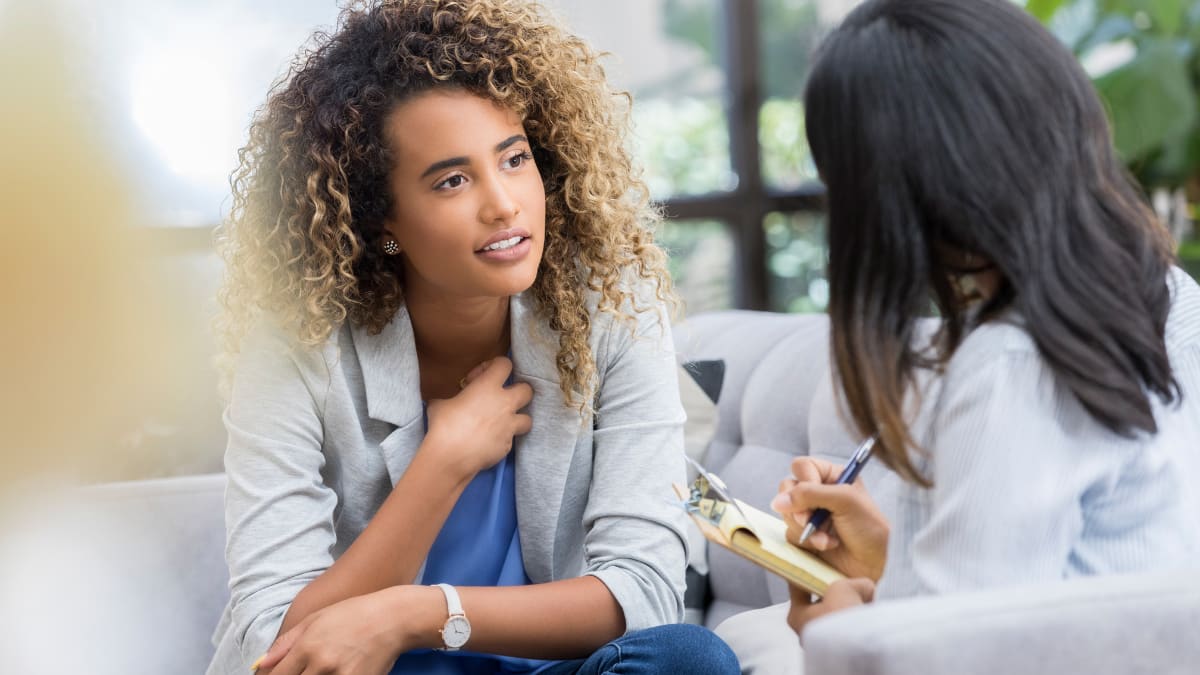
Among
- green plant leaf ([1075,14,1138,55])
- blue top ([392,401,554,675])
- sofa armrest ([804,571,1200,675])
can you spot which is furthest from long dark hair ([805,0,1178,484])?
green plant leaf ([1075,14,1138,55])

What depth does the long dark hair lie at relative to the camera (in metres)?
0.78

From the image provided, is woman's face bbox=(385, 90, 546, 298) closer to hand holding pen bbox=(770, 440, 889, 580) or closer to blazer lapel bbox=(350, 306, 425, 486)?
blazer lapel bbox=(350, 306, 425, 486)

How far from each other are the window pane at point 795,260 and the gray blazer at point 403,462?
102 inches

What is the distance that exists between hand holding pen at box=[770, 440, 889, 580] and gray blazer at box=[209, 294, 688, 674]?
326 millimetres

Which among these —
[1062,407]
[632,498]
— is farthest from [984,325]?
[632,498]

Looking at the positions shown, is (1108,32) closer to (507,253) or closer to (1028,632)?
(507,253)

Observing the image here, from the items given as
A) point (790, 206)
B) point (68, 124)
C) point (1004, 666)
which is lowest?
point (790, 206)

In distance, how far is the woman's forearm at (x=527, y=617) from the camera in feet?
3.72

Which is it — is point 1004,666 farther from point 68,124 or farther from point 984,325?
point 68,124

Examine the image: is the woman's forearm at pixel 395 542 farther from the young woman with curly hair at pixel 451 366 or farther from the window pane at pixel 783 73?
the window pane at pixel 783 73

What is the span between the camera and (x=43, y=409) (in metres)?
1.46

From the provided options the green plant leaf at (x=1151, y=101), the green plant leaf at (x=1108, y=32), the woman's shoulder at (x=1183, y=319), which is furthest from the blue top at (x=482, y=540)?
the green plant leaf at (x=1108, y=32)

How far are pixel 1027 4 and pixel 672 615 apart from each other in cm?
258

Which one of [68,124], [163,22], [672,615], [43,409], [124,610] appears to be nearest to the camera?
[672,615]
